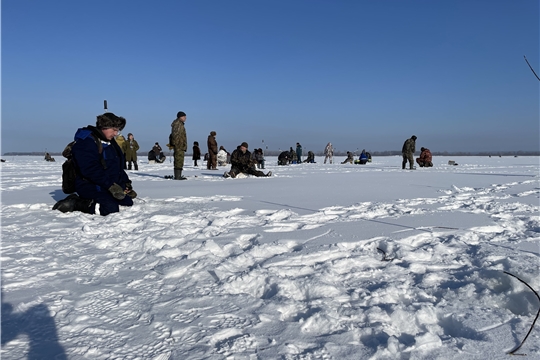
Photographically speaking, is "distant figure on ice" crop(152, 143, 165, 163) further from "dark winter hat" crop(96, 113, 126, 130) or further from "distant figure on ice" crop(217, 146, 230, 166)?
"dark winter hat" crop(96, 113, 126, 130)

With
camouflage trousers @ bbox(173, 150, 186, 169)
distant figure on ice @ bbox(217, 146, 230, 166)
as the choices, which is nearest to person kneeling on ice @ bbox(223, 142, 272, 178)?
camouflage trousers @ bbox(173, 150, 186, 169)

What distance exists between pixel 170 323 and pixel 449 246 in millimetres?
2225

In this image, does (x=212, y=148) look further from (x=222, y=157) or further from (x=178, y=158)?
(x=178, y=158)

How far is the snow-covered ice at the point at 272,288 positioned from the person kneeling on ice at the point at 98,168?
513 mm

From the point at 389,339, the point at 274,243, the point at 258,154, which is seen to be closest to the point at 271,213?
the point at 274,243

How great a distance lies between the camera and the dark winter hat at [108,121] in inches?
168

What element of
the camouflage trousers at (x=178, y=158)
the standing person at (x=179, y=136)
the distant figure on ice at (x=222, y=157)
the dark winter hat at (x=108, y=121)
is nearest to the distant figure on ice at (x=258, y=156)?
the distant figure on ice at (x=222, y=157)

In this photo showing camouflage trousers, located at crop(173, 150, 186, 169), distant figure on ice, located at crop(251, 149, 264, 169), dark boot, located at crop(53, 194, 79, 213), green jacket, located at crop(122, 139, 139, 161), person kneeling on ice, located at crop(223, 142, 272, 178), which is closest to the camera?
dark boot, located at crop(53, 194, 79, 213)

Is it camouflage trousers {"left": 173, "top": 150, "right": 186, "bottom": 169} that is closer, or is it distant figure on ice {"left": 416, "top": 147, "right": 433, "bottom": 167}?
camouflage trousers {"left": 173, "top": 150, "right": 186, "bottom": 169}

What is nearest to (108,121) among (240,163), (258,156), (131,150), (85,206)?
(85,206)

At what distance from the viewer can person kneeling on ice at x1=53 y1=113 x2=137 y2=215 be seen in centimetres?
410

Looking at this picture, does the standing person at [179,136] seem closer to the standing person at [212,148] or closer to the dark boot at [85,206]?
the standing person at [212,148]

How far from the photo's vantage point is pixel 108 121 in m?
4.29

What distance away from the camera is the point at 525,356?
138 cm
